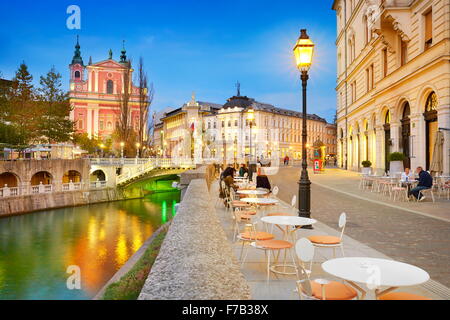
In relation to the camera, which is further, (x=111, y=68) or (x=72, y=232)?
(x=111, y=68)

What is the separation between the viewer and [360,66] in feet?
105

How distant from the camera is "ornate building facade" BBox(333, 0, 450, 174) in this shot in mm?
16719

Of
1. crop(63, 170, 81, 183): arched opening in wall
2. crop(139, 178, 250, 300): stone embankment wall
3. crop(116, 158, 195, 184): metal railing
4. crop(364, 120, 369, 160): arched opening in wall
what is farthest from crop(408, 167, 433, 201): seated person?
crop(63, 170, 81, 183): arched opening in wall

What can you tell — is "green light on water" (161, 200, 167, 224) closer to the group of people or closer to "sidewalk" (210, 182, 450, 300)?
the group of people

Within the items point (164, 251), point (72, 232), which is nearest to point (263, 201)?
point (164, 251)

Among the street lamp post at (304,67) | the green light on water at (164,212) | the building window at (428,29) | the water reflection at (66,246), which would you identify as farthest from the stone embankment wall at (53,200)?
the building window at (428,29)

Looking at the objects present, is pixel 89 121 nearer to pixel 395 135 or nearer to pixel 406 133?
pixel 395 135

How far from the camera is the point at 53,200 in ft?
113

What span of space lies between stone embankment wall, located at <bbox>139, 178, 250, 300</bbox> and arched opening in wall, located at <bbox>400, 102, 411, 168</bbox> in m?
20.2

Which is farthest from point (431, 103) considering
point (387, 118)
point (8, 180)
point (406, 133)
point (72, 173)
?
point (72, 173)

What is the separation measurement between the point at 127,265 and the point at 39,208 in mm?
24963

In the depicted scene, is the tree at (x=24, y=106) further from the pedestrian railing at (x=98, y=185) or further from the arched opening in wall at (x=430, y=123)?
the arched opening in wall at (x=430, y=123)

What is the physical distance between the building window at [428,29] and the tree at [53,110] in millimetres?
39116

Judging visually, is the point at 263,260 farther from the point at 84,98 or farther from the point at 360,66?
the point at 84,98
